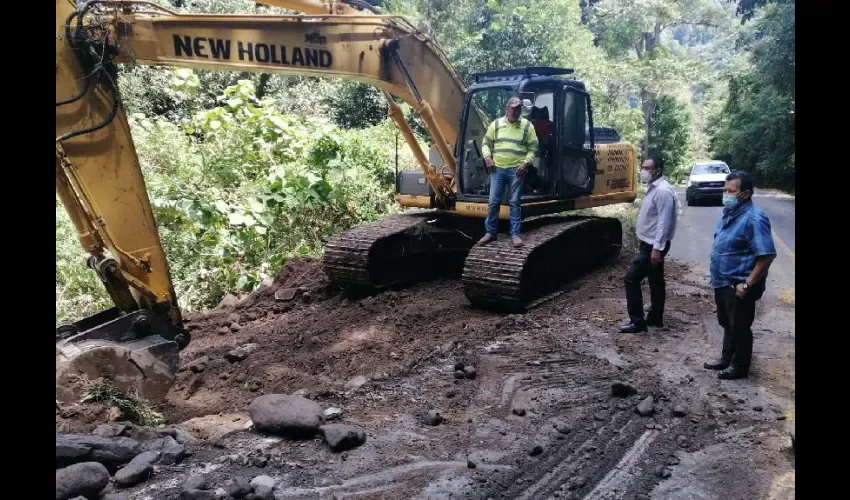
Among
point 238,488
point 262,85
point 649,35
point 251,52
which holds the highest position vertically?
point 262,85

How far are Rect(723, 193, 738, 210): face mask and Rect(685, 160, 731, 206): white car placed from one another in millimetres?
106

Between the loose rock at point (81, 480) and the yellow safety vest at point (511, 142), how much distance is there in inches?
147

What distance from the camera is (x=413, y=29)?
18.4ft

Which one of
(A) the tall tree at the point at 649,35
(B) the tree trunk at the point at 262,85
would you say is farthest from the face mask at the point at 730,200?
(B) the tree trunk at the point at 262,85

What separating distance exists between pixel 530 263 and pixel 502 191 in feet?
2.21

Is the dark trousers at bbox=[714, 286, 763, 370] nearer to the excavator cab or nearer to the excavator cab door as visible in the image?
the excavator cab

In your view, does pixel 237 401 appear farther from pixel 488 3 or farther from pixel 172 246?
pixel 488 3

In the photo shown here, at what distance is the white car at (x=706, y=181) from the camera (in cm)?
338

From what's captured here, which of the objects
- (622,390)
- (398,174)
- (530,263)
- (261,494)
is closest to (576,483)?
(622,390)

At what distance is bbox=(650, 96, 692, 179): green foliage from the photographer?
12.3ft

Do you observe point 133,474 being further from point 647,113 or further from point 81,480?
point 647,113

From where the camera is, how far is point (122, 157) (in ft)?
13.2
